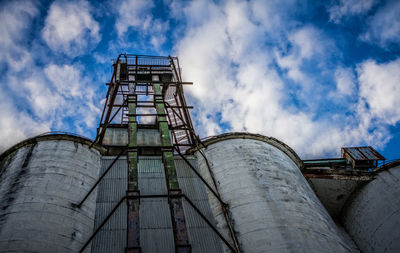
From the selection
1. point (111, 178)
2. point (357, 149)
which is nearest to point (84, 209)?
point (111, 178)

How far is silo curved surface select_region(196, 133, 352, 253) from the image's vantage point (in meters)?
13.7

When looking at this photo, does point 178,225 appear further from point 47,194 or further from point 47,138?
point 47,138

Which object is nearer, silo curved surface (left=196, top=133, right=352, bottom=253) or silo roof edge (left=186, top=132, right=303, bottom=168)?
silo curved surface (left=196, top=133, right=352, bottom=253)

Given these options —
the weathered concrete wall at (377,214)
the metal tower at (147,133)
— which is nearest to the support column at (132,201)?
the metal tower at (147,133)

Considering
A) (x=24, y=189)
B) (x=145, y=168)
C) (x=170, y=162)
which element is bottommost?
(x=170, y=162)

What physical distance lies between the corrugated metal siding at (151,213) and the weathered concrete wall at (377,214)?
392 inches

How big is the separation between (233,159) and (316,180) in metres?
6.99

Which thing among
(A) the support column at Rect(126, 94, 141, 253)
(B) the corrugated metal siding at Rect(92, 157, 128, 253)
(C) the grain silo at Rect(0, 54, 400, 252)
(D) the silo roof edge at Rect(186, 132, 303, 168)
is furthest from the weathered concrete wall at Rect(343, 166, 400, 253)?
(B) the corrugated metal siding at Rect(92, 157, 128, 253)

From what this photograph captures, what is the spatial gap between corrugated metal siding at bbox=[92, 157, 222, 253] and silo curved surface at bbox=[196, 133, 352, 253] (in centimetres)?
93

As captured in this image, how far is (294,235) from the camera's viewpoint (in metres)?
13.6

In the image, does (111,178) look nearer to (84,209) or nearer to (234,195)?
(84,209)

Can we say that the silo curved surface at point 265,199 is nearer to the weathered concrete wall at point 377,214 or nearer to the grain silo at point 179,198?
the grain silo at point 179,198

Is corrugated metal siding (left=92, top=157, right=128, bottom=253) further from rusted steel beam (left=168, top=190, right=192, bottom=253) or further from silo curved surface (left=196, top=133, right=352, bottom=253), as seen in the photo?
silo curved surface (left=196, top=133, right=352, bottom=253)

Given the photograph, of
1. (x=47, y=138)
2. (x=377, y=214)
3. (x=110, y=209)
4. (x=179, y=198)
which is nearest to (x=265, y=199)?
(x=179, y=198)
